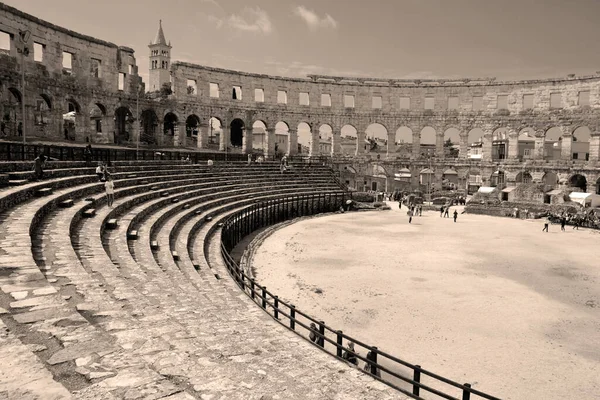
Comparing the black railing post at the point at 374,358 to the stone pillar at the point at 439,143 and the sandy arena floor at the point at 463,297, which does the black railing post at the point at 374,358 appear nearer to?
the sandy arena floor at the point at 463,297

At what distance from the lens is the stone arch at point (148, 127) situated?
39781 mm

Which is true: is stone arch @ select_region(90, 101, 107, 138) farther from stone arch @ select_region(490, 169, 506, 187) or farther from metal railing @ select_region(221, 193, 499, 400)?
stone arch @ select_region(490, 169, 506, 187)

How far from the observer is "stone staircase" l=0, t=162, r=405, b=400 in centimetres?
420

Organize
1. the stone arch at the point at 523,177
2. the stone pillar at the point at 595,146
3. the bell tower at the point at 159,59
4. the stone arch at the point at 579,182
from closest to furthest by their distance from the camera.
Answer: the stone pillar at the point at 595,146 < the stone arch at the point at 579,182 < the stone arch at the point at 523,177 < the bell tower at the point at 159,59

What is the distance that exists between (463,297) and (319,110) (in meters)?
38.0

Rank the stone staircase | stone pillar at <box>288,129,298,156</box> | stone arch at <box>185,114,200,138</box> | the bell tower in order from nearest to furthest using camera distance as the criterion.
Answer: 1. the stone staircase
2. stone arch at <box>185,114,200,138</box>
3. stone pillar at <box>288,129,298,156</box>
4. the bell tower

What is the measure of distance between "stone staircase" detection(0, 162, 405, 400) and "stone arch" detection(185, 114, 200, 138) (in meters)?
30.9

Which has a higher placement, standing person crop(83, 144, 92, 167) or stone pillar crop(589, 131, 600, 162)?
stone pillar crop(589, 131, 600, 162)

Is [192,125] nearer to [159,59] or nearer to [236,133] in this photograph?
[236,133]

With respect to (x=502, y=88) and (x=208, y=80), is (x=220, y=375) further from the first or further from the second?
(x=502, y=88)

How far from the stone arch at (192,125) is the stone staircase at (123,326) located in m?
30.9

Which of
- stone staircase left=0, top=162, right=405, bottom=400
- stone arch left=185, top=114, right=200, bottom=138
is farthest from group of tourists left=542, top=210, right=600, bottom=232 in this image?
stone arch left=185, top=114, right=200, bottom=138

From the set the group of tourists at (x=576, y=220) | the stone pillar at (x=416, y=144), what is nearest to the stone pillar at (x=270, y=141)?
the stone pillar at (x=416, y=144)

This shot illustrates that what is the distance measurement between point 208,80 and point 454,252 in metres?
32.0
